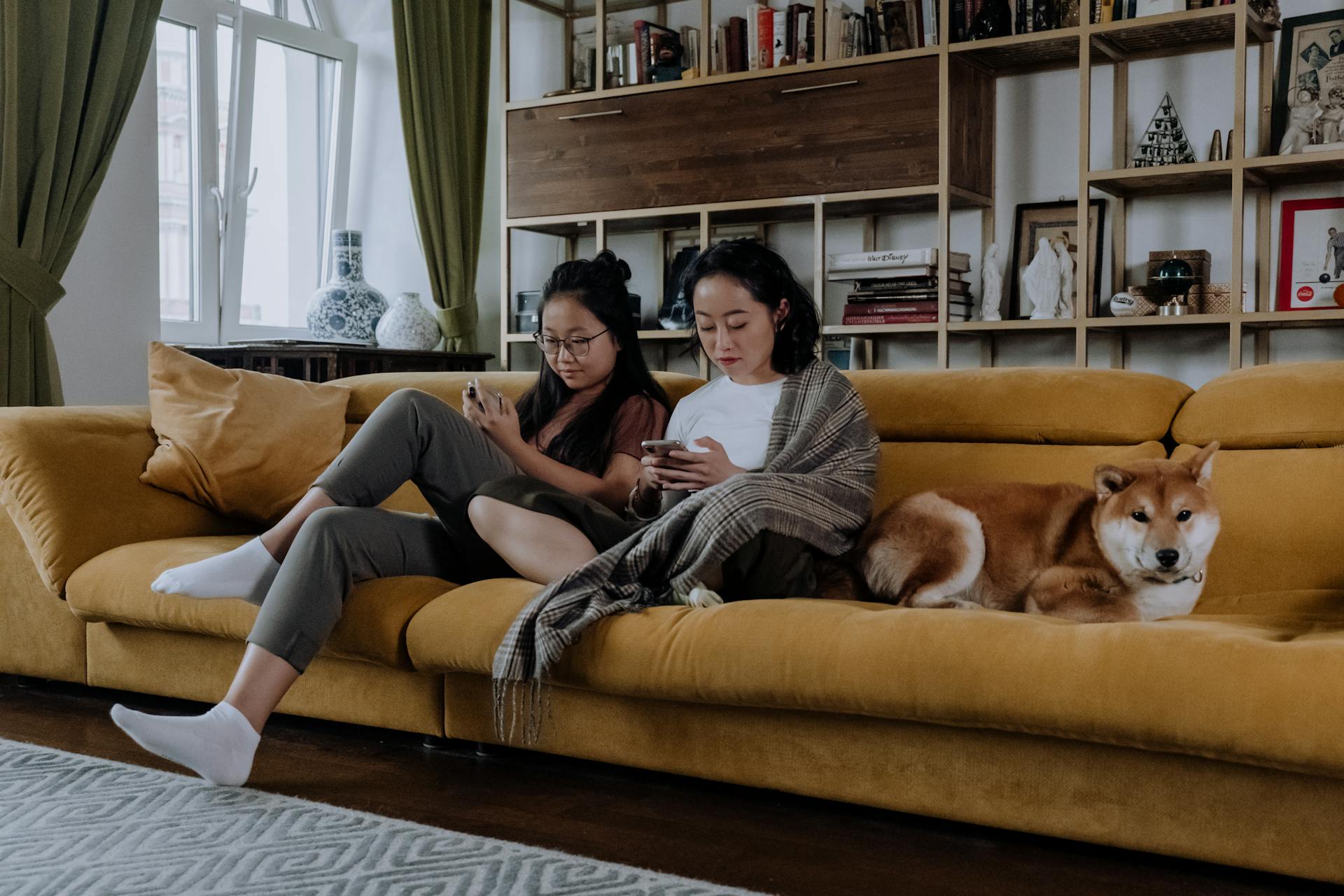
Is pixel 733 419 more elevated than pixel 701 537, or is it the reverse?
pixel 733 419

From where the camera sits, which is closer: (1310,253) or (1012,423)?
(1012,423)

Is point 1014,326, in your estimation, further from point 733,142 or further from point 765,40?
point 765,40

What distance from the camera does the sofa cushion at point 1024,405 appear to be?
2.32 metres

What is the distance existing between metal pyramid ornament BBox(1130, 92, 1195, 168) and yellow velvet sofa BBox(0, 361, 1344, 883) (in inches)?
70.1

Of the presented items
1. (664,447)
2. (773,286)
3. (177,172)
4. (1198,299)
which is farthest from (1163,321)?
(177,172)

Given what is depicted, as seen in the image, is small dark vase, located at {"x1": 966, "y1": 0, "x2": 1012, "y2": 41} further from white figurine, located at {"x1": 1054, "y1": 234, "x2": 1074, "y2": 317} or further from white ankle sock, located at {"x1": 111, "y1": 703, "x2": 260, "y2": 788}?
white ankle sock, located at {"x1": 111, "y1": 703, "x2": 260, "y2": 788}

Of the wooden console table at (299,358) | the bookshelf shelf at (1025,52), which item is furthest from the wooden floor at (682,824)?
the bookshelf shelf at (1025,52)

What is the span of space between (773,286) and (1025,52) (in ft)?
7.07

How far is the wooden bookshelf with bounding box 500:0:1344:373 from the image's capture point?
3.68 metres

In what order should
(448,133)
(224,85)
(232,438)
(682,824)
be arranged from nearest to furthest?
(682,824) < (232,438) < (224,85) < (448,133)

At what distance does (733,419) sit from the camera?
2.37 m

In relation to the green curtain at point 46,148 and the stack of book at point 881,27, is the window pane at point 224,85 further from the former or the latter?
the stack of book at point 881,27

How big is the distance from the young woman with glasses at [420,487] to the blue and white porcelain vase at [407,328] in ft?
7.31

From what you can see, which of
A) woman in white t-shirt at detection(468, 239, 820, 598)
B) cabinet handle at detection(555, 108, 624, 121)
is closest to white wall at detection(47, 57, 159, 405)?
cabinet handle at detection(555, 108, 624, 121)
